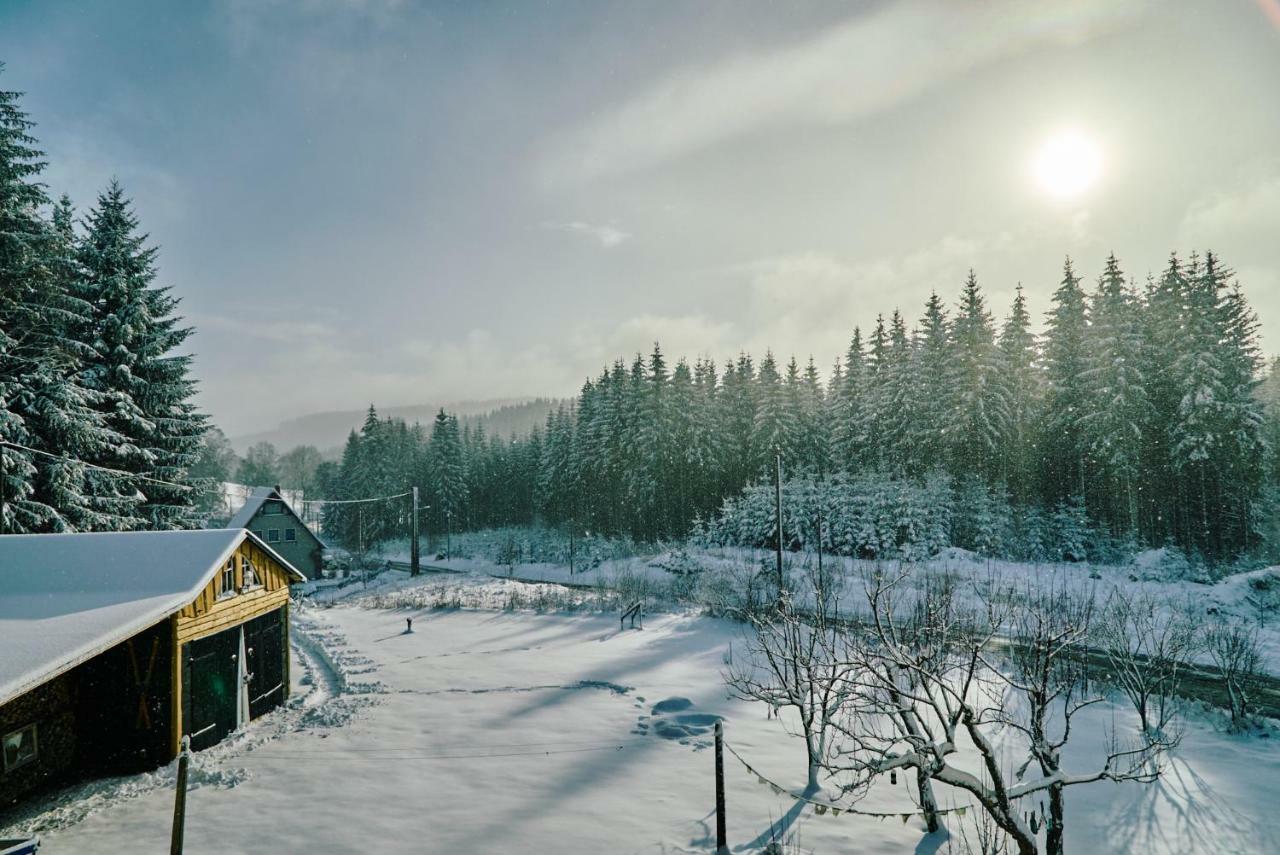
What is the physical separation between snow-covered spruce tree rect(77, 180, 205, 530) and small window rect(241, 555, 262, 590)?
11170 millimetres

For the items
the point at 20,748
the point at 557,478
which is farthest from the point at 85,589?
the point at 557,478

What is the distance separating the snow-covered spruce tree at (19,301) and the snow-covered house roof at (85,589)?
6510 mm

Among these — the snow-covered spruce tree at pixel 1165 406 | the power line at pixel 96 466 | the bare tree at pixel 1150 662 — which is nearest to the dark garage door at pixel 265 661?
the power line at pixel 96 466

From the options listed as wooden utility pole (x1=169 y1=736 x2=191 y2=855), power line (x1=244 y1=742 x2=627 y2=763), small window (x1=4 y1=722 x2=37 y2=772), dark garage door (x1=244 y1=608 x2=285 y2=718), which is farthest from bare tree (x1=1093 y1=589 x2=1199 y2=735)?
small window (x1=4 y1=722 x2=37 y2=772)

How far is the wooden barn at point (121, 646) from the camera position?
31.0 feet

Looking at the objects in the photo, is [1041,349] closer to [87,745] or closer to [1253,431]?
[1253,431]

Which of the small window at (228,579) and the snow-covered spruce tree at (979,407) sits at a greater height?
the snow-covered spruce tree at (979,407)

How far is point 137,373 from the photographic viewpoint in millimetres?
23719

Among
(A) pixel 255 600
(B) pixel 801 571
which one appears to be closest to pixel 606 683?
(A) pixel 255 600

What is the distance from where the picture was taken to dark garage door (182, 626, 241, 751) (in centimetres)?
1145

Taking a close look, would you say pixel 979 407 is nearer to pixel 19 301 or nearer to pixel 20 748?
pixel 20 748

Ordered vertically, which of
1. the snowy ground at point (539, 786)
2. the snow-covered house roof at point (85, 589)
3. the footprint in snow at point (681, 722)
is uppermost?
the snow-covered house roof at point (85, 589)

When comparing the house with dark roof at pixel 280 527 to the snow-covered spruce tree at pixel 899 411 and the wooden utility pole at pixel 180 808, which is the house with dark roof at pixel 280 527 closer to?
the wooden utility pole at pixel 180 808

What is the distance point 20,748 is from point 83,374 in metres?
17.1
